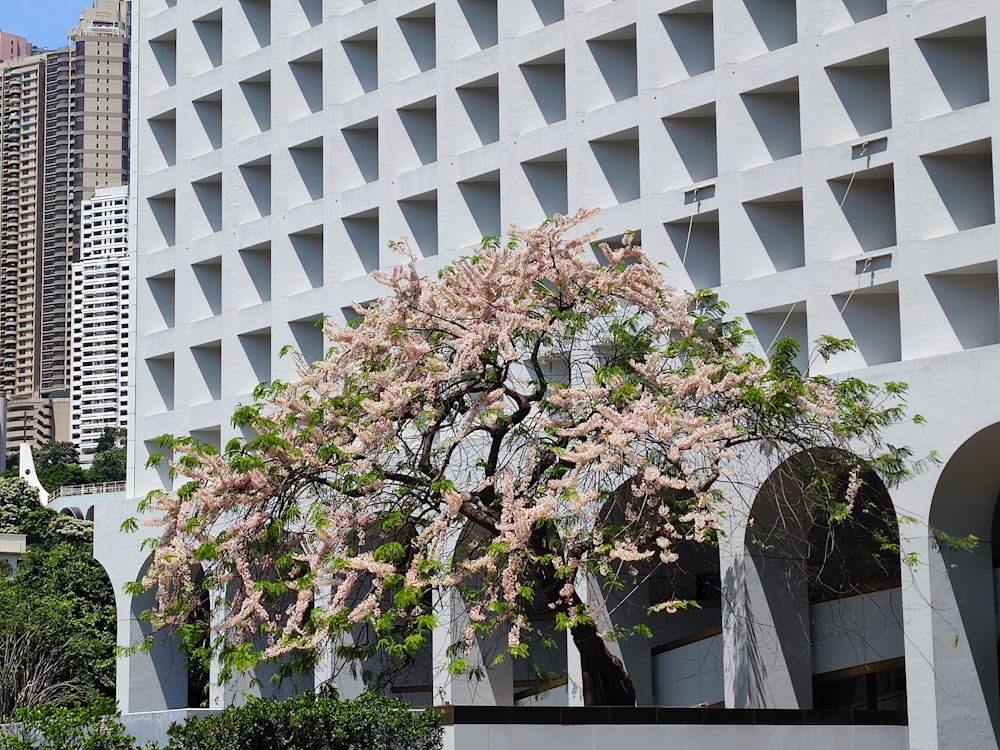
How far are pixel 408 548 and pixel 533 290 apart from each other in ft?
16.8

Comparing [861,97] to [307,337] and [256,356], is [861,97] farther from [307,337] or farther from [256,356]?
[256,356]

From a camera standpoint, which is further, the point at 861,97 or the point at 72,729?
the point at 861,97

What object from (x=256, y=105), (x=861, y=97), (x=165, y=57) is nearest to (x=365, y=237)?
(x=256, y=105)

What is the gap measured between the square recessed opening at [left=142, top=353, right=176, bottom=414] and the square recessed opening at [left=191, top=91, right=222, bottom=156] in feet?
20.9

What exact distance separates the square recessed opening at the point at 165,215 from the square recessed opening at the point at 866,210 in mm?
24082

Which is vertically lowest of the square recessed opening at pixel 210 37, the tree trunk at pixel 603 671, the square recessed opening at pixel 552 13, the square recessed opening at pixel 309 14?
the tree trunk at pixel 603 671

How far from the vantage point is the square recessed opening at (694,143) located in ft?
122

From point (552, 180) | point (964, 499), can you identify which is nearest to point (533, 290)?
point (964, 499)

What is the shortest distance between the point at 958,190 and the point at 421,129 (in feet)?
53.6

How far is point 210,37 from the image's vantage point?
50656 mm

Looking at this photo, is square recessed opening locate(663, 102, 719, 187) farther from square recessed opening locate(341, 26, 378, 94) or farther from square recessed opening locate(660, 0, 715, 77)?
square recessed opening locate(341, 26, 378, 94)

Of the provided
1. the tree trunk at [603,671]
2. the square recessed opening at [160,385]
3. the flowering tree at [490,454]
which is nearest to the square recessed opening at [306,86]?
the square recessed opening at [160,385]

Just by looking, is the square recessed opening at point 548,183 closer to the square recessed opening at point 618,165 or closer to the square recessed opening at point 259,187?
the square recessed opening at point 618,165

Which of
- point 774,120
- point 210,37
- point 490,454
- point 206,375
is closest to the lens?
point 490,454
